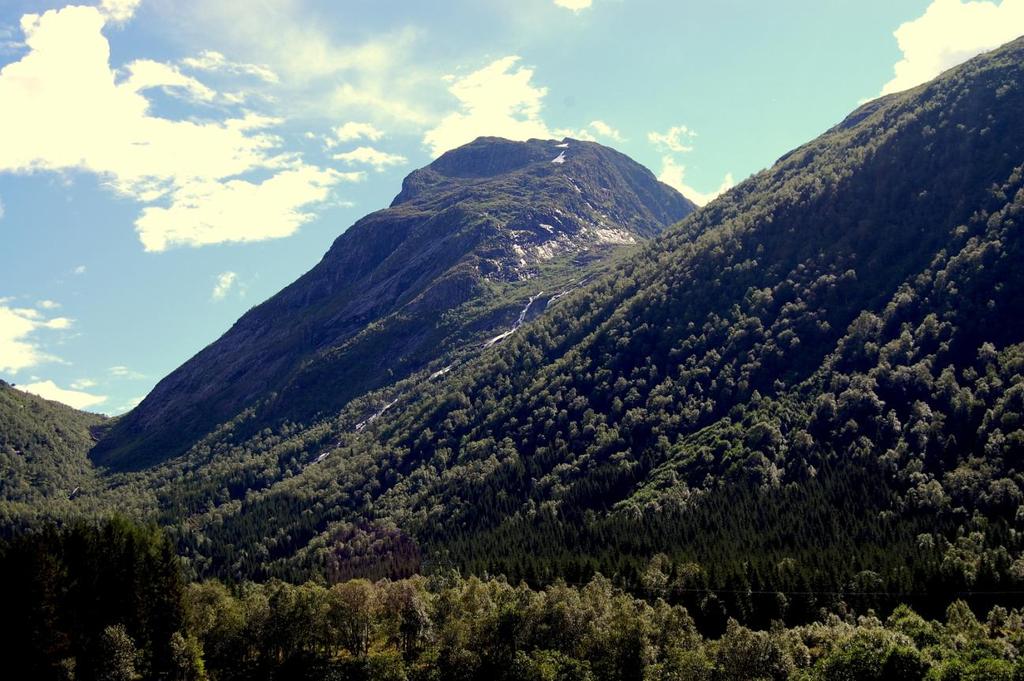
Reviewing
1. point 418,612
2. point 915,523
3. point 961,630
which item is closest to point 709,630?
point 961,630

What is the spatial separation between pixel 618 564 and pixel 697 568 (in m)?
21.8

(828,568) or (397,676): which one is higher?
(397,676)

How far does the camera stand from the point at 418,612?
123625 millimetres

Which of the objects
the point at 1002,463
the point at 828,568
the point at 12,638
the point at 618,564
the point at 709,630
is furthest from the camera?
the point at 1002,463

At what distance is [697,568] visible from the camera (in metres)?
144

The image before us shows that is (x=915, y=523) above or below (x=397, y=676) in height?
below

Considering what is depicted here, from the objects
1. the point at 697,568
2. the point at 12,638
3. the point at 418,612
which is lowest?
the point at 697,568

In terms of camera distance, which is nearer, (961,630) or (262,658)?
(961,630)

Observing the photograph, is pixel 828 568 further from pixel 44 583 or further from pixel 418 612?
pixel 44 583

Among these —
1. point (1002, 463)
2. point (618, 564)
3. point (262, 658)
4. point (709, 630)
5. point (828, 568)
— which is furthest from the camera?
point (1002, 463)

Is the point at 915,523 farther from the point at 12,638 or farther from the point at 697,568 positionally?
the point at 12,638

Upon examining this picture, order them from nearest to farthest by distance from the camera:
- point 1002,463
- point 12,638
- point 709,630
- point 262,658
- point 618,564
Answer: point 12,638 → point 262,658 → point 709,630 → point 618,564 → point 1002,463

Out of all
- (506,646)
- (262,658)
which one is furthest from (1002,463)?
(262,658)

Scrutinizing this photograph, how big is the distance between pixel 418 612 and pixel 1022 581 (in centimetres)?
9786
